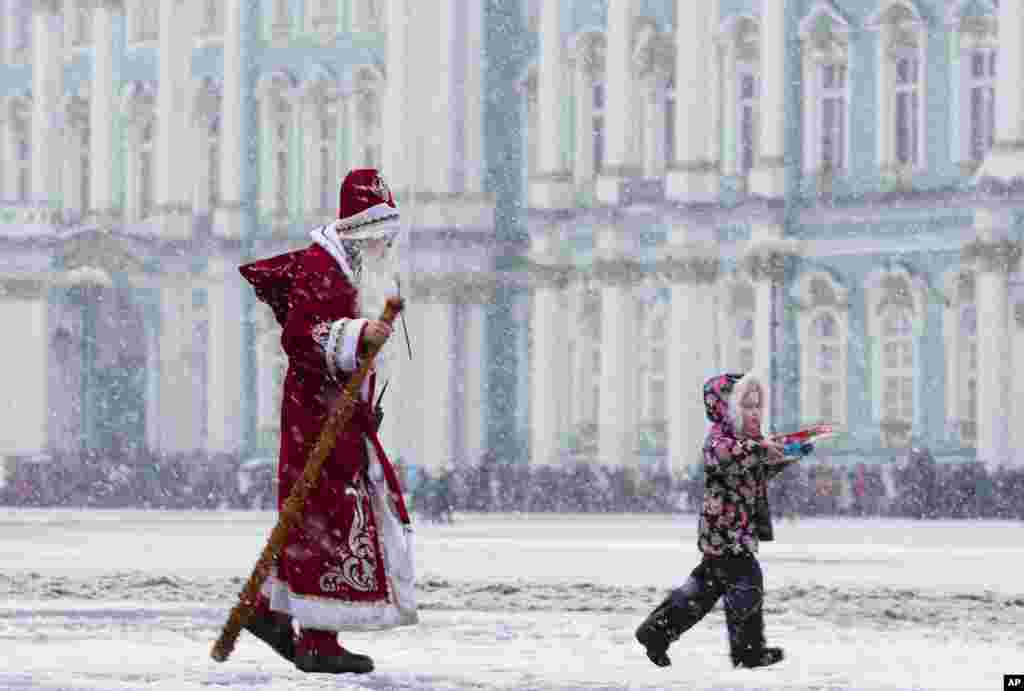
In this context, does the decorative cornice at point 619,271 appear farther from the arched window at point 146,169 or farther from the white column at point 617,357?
the arched window at point 146,169

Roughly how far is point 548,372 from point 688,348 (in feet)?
11.9

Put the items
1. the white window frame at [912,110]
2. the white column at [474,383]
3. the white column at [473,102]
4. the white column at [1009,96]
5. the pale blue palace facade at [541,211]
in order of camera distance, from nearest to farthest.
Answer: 1. the white column at [1009,96]
2. the pale blue palace facade at [541,211]
3. the white window frame at [912,110]
4. the white column at [473,102]
5. the white column at [474,383]

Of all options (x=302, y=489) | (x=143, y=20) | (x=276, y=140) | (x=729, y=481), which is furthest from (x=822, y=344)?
(x=302, y=489)

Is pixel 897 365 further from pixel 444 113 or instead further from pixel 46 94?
pixel 46 94

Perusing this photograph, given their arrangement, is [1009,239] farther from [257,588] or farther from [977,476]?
[257,588]

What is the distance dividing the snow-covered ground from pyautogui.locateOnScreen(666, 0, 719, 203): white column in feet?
59.3

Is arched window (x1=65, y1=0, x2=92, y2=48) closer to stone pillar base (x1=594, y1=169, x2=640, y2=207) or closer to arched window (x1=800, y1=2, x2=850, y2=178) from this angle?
stone pillar base (x1=594, y1=169, x2=640, y2=207)

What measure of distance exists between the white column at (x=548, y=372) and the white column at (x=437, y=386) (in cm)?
169

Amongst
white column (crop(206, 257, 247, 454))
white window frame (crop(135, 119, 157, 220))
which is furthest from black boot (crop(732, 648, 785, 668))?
white window frame (crop(135, 119, 157, 220))

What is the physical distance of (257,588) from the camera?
31.0 ft

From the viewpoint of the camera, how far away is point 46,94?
181ft

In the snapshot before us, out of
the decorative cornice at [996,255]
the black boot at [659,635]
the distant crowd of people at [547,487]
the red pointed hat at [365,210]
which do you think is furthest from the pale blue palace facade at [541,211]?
the red pointed hat at [365,210]

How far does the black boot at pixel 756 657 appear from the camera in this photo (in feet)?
33.9

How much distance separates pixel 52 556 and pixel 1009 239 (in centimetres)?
2123
